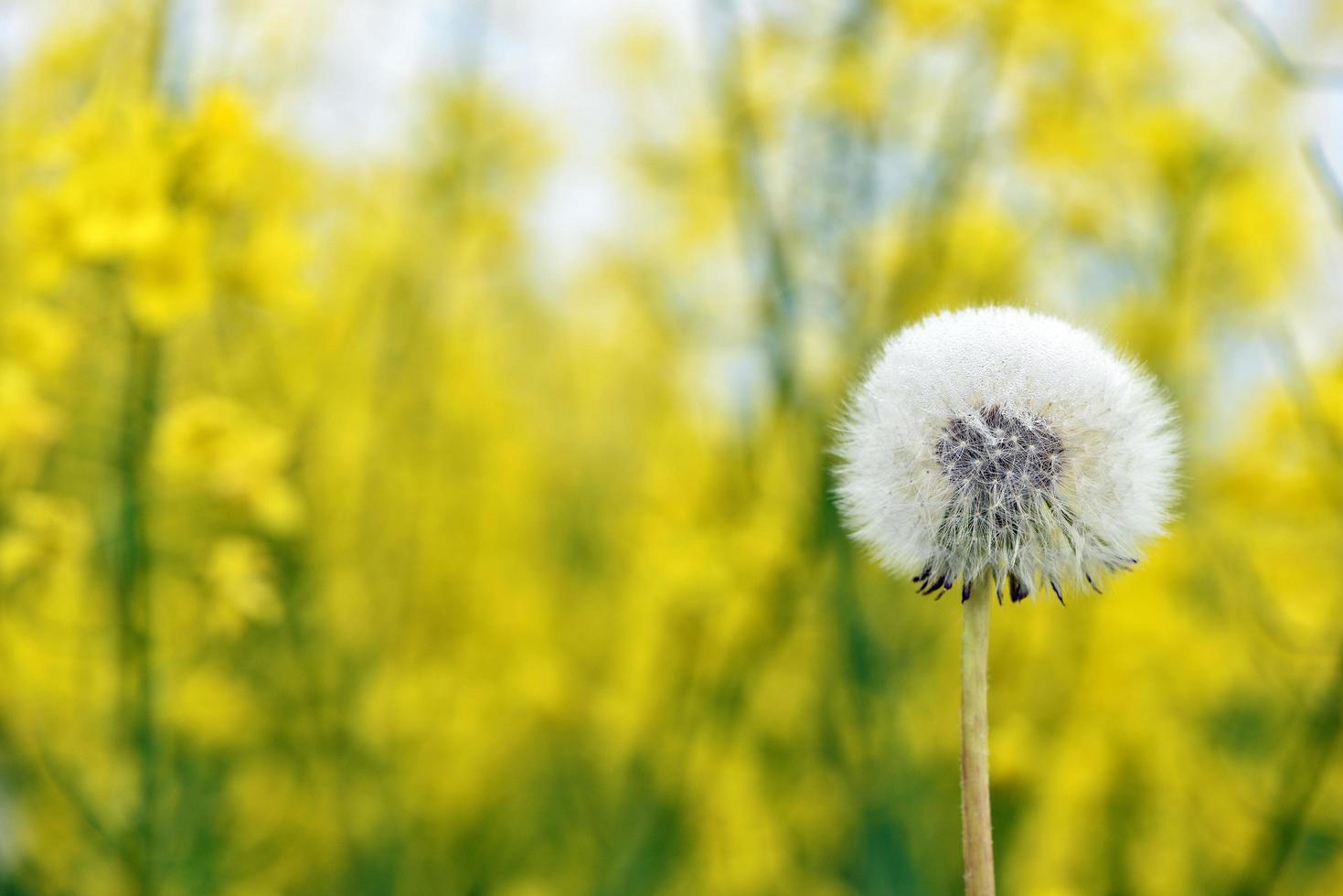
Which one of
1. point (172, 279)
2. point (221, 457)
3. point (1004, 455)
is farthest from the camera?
point (221, 457)

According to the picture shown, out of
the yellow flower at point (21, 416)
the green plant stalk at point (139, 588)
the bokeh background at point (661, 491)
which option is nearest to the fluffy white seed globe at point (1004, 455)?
the bokeh background at point (661, 491)

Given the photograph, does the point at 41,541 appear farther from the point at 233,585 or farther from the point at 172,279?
the point at 172,279

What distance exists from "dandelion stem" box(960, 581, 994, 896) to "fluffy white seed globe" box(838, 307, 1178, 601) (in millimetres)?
77

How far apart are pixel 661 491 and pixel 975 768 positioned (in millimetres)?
1670

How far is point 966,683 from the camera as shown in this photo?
38 centimetres

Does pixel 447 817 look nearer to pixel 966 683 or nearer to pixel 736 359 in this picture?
pixel 736 359

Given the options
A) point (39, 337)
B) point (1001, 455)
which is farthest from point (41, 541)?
point (1001, 455)

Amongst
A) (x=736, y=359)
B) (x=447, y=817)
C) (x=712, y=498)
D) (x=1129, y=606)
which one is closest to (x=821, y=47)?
(x=736, y=359)

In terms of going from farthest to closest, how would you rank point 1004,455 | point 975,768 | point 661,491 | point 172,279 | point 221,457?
point 661,491, point 221,457, point 172,279, point 1004,455, point 975,768

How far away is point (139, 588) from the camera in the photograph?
1120 millimetres

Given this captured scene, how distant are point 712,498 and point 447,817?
0.96 m

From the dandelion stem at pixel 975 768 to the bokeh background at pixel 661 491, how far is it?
0.59 meters

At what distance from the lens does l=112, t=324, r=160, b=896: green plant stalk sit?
1.09 metres

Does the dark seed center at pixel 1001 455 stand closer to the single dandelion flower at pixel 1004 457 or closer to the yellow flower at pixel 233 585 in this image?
the single dandelion flower at pixel 1004 457
